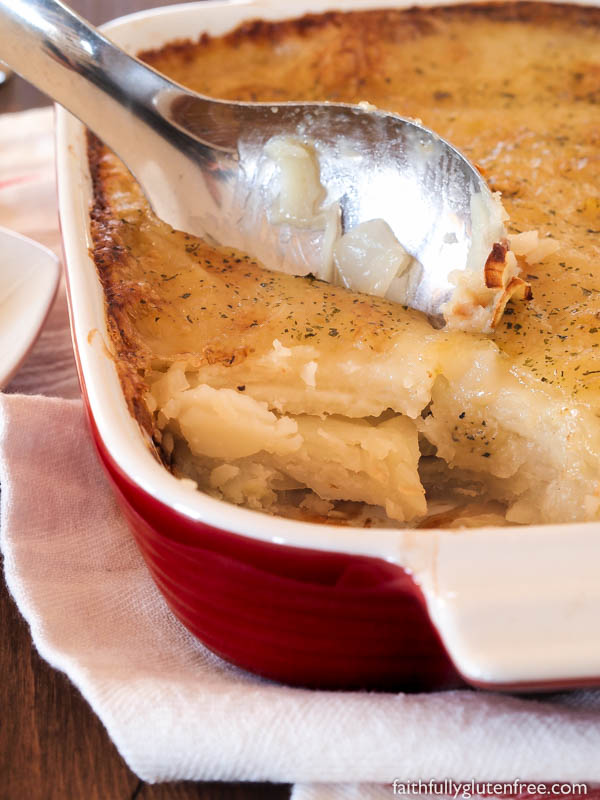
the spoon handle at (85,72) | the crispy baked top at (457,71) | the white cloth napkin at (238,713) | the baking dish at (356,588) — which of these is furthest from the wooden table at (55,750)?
the crispy baked top at (457,71)

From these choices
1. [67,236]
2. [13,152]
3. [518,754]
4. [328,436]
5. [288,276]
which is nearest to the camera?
[518,754]

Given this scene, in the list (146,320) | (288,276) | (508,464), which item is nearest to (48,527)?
(146,320)

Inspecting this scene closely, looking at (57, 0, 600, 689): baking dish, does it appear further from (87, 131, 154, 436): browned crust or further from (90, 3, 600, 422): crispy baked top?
(90, 3, 600, 422): crispy baked top

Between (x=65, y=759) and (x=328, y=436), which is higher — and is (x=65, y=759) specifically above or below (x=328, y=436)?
below

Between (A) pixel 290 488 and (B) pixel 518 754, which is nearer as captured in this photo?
(B) pixel 518 754

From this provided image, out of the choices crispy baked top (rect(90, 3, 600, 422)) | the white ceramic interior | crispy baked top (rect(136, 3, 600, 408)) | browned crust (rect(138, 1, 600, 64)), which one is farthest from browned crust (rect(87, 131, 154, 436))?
browned crust (rect(138, 1, 600, 64))

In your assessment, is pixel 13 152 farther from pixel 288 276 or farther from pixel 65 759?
pixel 65 759

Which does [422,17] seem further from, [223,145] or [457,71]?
[223,145]
